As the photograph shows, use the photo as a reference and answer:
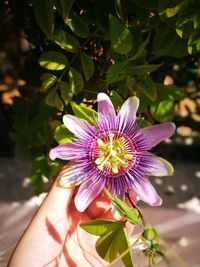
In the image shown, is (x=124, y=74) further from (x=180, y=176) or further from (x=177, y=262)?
(x=180, y=176)

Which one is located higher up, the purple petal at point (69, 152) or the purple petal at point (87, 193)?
Answer: the purple petal at point (69, 152)

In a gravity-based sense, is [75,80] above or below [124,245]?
above

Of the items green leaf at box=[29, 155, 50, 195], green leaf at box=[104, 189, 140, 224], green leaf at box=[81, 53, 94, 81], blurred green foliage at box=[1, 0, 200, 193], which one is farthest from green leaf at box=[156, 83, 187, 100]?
green leaf at box=[29, 155, 50, 195]

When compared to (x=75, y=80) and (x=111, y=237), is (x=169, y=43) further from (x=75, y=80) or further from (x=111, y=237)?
(x=111, y=237)

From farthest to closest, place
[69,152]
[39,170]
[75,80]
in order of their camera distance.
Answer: [39,170] < [75,80] < [69,152]

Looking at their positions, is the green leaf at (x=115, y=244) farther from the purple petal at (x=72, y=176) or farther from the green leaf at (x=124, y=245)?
the purple petal at (x=72, y=176)

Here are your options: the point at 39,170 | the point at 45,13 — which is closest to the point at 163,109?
the point at 45,13

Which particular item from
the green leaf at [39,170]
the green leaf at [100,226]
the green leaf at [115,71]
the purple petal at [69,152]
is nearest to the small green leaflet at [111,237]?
the green leaf at [100,226]
